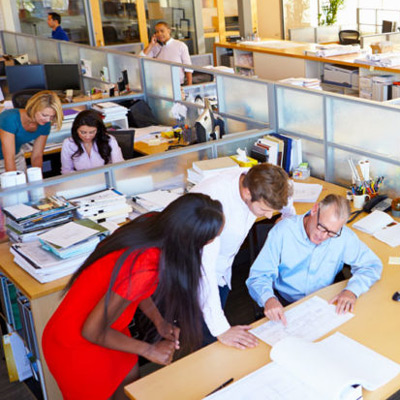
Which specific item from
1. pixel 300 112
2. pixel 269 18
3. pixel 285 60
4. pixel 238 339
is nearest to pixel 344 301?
pixel 238 339

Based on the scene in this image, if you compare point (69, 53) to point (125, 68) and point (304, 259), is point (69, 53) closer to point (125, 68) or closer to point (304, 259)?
point (125, 68)

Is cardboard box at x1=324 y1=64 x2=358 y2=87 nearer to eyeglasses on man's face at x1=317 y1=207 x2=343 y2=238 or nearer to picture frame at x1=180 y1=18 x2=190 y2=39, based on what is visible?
picture frame at x1=180 y1=18 x2=190 y2=39

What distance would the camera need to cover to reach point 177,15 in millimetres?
9930

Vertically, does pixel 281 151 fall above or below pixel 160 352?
above

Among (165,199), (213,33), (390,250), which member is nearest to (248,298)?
(165,199)

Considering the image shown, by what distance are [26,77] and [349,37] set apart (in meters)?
4.95

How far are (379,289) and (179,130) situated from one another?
288 centimetres

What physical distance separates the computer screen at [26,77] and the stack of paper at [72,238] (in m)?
4.17

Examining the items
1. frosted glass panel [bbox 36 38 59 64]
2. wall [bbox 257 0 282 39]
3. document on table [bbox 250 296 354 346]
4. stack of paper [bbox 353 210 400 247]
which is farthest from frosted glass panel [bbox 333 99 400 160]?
wall [bbox 257 0 282 39]

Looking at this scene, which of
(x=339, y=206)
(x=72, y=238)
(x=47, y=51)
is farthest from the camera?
(x=47, y=51)

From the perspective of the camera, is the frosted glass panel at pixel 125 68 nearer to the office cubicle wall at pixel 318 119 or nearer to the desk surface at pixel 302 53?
the office cubicle wall at pixel 318 119

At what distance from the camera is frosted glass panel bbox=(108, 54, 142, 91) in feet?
18.9

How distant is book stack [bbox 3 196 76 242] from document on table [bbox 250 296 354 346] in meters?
1.35

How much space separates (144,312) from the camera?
2.24 m
